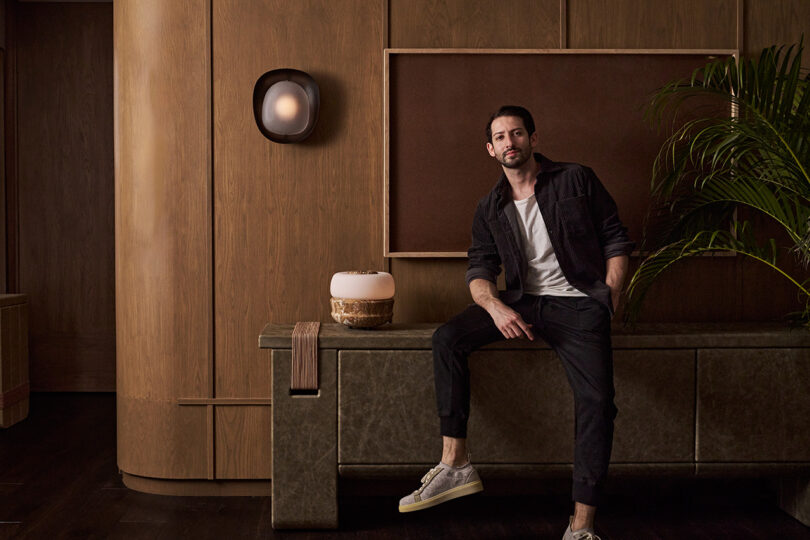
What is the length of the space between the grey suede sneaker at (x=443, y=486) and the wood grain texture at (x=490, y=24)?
1658 mm

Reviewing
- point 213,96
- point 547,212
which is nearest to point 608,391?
point 547,212

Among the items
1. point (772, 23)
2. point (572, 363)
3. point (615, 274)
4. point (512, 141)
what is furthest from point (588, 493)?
point (772, 23)

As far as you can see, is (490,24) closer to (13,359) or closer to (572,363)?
(572,363)

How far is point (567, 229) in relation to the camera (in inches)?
93.9

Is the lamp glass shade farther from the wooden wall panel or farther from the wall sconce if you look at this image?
the wooden wall panel

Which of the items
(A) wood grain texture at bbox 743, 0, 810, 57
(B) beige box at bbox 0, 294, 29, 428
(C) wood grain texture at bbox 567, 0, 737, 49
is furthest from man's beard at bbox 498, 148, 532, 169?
(B) beige box at bbox 0, 294, 29, 428

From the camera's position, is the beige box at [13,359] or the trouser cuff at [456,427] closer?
the trouser cuff at [456,427]

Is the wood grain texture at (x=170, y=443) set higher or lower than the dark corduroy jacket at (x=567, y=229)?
lower

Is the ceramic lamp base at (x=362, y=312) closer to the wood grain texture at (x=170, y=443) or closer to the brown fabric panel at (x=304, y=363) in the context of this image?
the brown fabric panel at (x=304, y=363)

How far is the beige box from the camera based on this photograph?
366 cm

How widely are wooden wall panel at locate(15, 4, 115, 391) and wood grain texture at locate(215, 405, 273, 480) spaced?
2.05 meters

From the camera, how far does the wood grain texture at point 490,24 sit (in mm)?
2803

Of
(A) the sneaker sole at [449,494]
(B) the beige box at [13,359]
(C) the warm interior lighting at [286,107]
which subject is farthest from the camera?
(B) the beige box at [13,359]

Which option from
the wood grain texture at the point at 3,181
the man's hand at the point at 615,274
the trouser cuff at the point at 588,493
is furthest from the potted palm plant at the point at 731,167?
the wood grain texture at the point at 3,181
